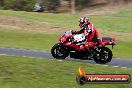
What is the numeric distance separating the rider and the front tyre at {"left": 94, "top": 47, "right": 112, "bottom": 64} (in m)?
0.51

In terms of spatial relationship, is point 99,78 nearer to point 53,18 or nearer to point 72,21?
point 72,21

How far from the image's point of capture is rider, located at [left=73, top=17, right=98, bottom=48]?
19812 millimetres

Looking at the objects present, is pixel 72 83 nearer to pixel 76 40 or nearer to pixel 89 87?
pixel 89 87

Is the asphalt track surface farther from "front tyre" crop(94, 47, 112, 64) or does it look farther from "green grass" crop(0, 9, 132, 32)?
"green grass" crop(0, 9, 132, 32)

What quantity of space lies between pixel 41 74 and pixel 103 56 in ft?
18.1

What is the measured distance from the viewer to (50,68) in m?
16.5

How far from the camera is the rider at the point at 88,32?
65.0 feet

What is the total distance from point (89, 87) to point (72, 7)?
53859 millimetres

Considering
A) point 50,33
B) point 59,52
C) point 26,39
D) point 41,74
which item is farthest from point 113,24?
point 41,74

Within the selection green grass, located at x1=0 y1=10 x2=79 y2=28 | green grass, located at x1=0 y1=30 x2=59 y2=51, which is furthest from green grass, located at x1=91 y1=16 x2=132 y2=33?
green grass, located at x1=0 y1=30 x2=59 y2=51

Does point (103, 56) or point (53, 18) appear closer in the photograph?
point (103, 56)

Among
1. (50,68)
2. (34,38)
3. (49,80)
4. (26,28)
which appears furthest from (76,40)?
(26,28)

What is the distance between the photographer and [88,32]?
65.3ft

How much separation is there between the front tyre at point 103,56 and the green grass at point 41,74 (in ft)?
6.28
